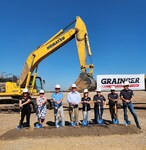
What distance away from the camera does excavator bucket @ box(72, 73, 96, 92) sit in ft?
64.0

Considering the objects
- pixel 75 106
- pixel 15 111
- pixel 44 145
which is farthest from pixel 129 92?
pixel 15 111

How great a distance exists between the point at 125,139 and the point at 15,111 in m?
10.8

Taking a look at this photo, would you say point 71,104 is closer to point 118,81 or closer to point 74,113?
point 74,113

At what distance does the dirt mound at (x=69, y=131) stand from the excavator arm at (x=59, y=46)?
8.54 m

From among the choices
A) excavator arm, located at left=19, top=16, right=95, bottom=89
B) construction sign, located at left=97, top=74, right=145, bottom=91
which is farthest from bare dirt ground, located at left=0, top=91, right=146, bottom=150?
construction sign, located at left=97, top=74, right=145, bottom=91

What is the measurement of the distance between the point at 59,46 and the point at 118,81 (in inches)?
263

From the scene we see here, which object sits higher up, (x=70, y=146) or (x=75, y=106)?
(x=75, y=106)

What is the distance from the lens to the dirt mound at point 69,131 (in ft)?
35.2

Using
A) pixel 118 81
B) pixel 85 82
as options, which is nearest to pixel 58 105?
pixel 85 82

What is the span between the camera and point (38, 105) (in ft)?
40.3

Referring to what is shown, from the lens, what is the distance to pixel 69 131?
11.0 metres

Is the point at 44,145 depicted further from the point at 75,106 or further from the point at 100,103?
the point at 100,103

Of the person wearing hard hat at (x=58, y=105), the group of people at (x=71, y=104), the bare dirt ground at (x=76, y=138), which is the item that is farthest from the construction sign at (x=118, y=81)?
the bare dirt ground at (x=76, y=138)

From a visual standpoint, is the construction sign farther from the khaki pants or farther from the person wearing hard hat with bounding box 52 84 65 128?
the person wearing hard hat with bounding box 52 84 65 128
